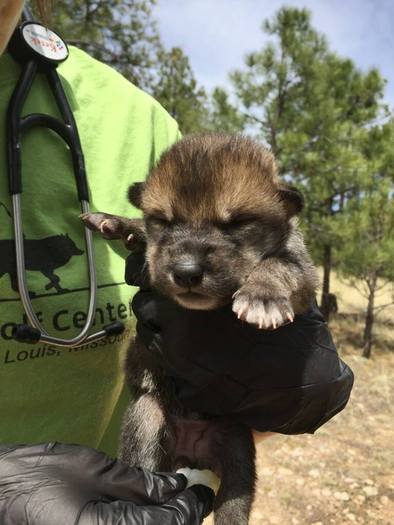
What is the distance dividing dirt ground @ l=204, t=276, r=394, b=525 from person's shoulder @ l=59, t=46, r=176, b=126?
395 cm

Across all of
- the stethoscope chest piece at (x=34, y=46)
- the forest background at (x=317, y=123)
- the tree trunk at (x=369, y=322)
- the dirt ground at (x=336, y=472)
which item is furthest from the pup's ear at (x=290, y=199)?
the tree trunk at (x=369, y=322)

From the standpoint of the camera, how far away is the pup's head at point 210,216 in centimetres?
176

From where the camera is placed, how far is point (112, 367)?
6.92 ft

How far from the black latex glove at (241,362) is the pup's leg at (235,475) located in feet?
0.33

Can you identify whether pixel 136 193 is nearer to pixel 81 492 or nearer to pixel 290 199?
pixel 290 199

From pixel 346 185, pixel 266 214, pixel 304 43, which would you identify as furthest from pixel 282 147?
pixel 266 214

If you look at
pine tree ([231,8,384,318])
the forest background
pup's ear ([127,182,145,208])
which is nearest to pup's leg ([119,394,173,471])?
pup's ear ([127,182,145,208])

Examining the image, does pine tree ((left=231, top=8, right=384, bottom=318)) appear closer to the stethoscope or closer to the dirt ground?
the dirt ground

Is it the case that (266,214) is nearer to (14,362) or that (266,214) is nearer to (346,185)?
(14,362)

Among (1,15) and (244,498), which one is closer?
(1,15)

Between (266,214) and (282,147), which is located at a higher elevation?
(282,147)

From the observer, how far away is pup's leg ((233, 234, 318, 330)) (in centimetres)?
162

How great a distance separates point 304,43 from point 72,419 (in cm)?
1194

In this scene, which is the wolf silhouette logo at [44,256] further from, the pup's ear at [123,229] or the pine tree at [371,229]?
the pine tree at [371,229]
